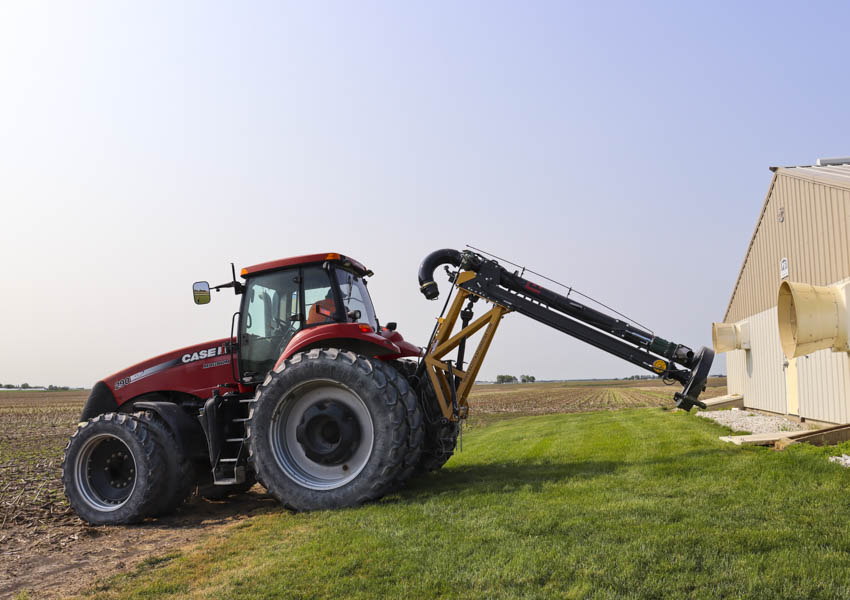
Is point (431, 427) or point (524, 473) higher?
point (431, 427)

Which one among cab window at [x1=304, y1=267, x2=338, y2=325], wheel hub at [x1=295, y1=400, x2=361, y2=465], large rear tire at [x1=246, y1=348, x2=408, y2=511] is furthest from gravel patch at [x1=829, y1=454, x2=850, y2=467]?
cab window at [x1=304, y1=267, x2=338, y2=325]

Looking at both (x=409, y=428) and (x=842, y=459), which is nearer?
(x=409, y=428)

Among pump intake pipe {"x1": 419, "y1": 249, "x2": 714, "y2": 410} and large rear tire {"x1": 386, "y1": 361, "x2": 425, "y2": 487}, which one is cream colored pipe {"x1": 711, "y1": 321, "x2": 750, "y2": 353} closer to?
pump intake pipe {"x1": 419, "y1": 249, "x2": 714, "y2": 410}

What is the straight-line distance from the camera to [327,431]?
7.38m

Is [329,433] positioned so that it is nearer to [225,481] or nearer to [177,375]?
[225,481]

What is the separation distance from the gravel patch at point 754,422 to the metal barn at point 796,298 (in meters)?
0.36

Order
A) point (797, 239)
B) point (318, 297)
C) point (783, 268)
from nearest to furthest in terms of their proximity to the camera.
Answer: point (318, 297), point (797, 239), point (783, 268)

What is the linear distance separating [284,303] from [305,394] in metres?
1.43

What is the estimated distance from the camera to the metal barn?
380 inches

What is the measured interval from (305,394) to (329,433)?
549mm

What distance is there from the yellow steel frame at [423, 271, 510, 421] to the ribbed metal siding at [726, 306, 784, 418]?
10.3m

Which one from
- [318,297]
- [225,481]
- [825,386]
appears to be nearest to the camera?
[225,481]

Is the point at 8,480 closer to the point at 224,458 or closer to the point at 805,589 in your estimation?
the point at 224,458

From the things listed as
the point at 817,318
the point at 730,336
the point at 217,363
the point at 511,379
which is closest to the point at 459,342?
the point at 217,363
